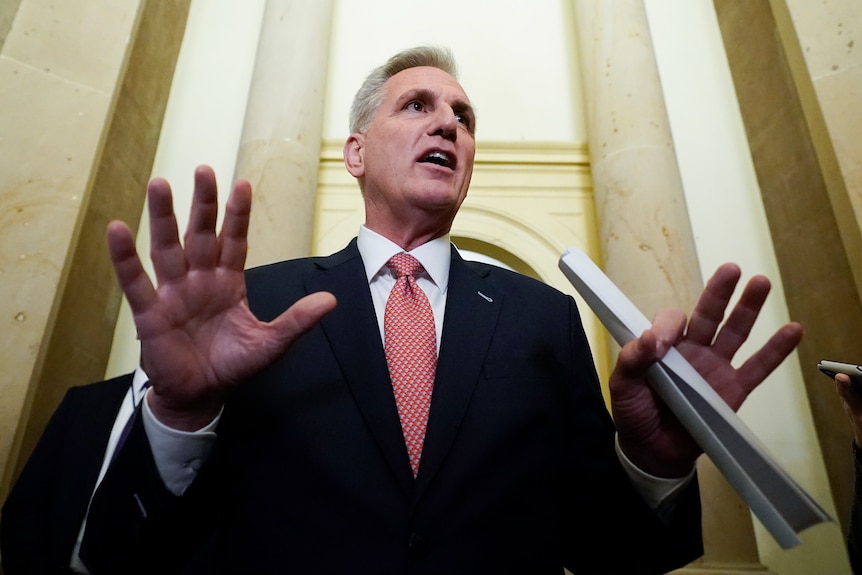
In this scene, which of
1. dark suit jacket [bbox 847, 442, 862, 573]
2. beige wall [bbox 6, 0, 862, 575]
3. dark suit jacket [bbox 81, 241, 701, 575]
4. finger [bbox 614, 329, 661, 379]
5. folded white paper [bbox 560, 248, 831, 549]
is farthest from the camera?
beige wall [bbox 6, 0, 862, 575]

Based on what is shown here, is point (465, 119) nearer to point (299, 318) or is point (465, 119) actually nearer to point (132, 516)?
point (299, 318)

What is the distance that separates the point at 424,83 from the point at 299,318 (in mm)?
1072

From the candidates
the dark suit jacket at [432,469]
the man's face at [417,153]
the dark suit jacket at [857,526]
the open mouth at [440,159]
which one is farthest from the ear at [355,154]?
the dark suit jacket at [857,526]

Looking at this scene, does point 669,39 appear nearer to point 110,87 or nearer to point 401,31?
point 401,31

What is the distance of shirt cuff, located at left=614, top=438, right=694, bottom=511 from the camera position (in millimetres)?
995

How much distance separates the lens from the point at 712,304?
89cm

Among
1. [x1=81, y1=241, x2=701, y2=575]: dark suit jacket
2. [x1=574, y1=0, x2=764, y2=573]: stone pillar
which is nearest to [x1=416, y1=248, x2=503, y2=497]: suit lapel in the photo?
[x1=81, y1=241, x2=701, y2=575]: dark suit jacket

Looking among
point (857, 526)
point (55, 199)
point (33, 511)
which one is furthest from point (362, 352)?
point (55, 199)

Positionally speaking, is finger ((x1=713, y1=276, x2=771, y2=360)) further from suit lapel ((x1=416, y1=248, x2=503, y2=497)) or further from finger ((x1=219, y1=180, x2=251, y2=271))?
finger ((x1=219, y1=180, x2=251, y2=271))

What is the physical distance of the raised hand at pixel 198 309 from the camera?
0.80 metres

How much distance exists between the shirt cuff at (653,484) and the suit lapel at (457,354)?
299 millimetres

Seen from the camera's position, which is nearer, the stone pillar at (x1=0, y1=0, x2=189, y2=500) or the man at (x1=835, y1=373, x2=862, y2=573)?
the man at (x1=835, y1=373, x2=862, y2=573)

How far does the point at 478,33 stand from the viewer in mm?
4199

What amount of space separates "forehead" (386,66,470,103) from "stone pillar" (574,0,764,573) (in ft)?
4.98
